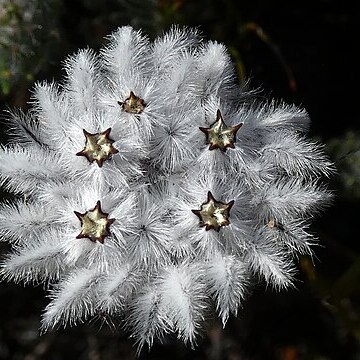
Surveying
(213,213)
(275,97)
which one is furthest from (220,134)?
(275,97)

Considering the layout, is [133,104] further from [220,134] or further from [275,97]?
[275,97]

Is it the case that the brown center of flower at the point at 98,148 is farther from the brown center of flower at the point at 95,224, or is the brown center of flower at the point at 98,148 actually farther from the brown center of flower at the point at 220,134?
the brown center of flower at the point at 220,134

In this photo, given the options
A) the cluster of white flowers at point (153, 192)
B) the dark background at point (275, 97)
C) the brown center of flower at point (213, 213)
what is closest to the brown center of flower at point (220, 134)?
the cluster of white flowers at point (153, 192)

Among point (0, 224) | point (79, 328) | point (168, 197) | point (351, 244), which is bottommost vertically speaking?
point (79, 328)

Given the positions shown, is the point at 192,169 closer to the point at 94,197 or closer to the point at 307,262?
the point at 94,197

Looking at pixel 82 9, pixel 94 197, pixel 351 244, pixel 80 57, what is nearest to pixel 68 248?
pixel 94 197

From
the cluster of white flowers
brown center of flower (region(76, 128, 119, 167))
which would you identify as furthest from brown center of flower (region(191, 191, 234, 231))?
brown center of flower (region(76, 128, 119, 167))
